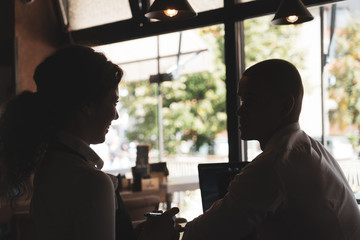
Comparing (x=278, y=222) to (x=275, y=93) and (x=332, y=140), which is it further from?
(x=332, y=140)

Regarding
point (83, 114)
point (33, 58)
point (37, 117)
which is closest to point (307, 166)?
point (83, 114)

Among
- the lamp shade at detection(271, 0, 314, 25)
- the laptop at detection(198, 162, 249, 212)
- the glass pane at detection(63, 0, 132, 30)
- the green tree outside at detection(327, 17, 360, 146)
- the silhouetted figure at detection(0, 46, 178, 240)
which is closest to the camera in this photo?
the silhouetted figure at detection(0, 46, 178, 240)

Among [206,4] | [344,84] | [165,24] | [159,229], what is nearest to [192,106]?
[344,84]

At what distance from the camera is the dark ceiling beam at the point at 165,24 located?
377cm

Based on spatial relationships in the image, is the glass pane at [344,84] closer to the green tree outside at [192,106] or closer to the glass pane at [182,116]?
the glass pane at [182,116]

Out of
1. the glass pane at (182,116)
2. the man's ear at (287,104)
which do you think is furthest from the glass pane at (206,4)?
the glass pane at (182,116)

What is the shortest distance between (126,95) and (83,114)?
10.7 metres

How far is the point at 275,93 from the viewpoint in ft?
5.44

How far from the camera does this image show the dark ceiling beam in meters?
3.77

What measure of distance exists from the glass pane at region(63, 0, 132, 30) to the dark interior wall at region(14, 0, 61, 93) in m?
0.24

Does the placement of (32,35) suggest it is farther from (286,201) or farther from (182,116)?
(182,116)

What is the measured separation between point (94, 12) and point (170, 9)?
262 centimetres

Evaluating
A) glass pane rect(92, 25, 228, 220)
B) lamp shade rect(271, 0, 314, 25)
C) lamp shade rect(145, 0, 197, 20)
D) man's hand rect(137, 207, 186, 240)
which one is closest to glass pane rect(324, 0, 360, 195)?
lamp shade rect(271, 0, 314, 25)

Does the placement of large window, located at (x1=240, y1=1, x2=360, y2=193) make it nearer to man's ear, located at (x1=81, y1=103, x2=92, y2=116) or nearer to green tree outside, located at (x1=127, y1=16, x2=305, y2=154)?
man's ear, located at (x1=81, y1=103, x2=92, y2=116)
